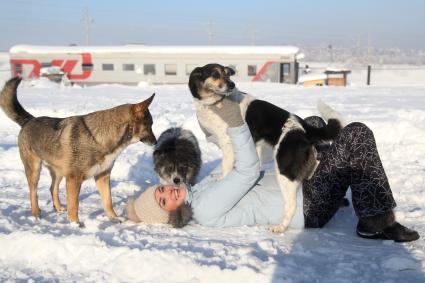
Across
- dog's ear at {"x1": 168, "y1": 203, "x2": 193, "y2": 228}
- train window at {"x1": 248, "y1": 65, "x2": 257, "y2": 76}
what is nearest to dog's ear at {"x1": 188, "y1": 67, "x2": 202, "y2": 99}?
dog's ear at {"x1": 168, "y1": 203, "x2": 193, "y2": 228}

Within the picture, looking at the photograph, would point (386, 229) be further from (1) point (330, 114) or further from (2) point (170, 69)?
(2) point (170, 69)

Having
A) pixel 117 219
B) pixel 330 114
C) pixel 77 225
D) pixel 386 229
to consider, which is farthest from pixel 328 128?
pixel 77 225

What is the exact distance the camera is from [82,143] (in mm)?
3578

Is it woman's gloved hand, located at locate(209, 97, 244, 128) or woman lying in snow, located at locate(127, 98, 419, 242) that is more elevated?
woman's gloved hand, located at locate(209, 97, 244, 128)

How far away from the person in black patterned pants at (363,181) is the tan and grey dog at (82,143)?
1558 mm

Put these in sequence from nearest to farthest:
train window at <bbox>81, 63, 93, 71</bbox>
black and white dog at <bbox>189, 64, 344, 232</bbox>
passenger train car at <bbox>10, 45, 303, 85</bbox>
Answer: black and white dog at <bbox>189, 64, 344, 232</bbox> → passenger train car at <bbox>10, 45, 303, 85</bbox> → train window at <bbox>81, 63, 93, 71</bbox>

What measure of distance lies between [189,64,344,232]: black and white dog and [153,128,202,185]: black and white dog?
→ 749 mm

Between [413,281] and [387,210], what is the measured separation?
2.28 feet

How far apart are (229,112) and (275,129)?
0.53 metres

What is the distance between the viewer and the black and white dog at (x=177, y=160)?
466 cm

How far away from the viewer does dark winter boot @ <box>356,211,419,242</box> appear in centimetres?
297

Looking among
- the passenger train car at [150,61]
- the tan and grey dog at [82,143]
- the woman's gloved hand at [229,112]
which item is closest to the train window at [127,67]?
the passenger train car at [150,61]

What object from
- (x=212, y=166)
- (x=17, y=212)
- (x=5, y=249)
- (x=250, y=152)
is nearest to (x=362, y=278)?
(x=250, y=152)

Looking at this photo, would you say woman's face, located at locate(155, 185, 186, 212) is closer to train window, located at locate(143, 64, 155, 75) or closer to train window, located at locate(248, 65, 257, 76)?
train window, located at locate(248, 65, 257, 76)
